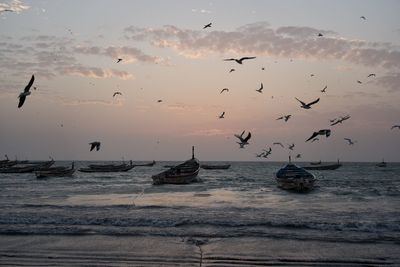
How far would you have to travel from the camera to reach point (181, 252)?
1342 cm

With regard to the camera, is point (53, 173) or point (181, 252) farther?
point (53, 173)

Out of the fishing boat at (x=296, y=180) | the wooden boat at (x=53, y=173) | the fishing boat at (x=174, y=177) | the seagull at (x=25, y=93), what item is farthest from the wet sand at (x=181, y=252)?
the wooden boat at (x=53, y=173)

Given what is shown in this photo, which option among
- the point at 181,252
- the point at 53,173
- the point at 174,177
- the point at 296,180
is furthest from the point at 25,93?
the point at 53,173

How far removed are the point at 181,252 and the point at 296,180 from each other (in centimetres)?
2763

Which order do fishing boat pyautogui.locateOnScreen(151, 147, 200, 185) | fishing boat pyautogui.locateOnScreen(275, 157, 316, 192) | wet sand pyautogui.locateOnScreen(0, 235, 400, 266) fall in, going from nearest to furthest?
wet sand pyautogui.locateOnScreen(0, 235, 400, 266) < fishing boat pyautogui.locateOnScreen(275, 157, 316, 192) < fishing boat pyautogui.locateOnScreen(151, 147, 200, 185)

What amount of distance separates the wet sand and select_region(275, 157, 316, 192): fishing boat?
79.4 feet

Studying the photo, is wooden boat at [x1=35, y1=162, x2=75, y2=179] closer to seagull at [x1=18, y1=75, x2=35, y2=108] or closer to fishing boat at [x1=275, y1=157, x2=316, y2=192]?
fishing boat at [x1=275, y1=157, x2=316, y2=192]

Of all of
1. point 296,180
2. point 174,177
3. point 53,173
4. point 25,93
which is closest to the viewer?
point 25,93

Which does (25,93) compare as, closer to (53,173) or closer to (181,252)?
(181,252)

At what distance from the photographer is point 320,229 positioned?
18453 mm

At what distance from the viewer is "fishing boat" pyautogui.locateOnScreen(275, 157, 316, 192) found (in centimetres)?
3894

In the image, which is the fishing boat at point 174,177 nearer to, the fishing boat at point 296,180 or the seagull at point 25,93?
the fishing boat at point 296,180

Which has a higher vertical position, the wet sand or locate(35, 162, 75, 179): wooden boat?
the wet sand

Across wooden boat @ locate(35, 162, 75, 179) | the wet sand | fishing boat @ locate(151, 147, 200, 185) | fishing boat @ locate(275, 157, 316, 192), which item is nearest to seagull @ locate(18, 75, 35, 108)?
the wet sand
